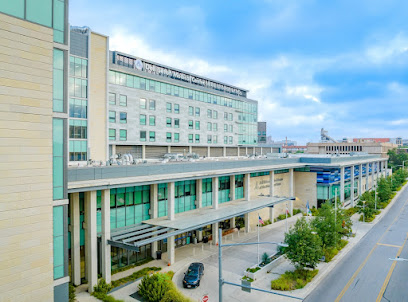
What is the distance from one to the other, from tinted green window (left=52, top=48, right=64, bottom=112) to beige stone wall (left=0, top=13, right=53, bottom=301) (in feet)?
1.90

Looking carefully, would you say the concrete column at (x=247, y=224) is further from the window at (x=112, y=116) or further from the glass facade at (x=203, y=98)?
the window at (x=112, y=116)

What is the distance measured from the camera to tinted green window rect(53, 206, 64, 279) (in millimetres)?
19266

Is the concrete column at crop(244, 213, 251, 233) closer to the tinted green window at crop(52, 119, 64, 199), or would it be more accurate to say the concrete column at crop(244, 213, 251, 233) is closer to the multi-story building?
the multi-story building

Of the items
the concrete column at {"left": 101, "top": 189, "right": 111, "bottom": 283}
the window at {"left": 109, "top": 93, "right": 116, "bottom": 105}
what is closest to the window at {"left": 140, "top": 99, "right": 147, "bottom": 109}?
the window at {"left": 109, "top": 93, "right": 116, "bottom": 105}

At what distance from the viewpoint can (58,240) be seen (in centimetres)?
1942

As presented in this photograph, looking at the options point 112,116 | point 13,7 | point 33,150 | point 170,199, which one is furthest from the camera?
point 112,116

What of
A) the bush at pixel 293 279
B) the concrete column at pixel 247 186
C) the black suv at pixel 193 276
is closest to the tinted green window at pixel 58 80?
the black suv at pixel 193 276

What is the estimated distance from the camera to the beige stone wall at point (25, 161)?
16719 millimetres

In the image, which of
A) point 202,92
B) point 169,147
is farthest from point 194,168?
point 202,92

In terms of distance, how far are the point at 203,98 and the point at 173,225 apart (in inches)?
1628

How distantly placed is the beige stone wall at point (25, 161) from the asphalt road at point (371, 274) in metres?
21.4

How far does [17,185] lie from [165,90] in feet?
140

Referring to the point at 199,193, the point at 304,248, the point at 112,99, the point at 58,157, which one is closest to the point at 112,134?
the point at 112,99

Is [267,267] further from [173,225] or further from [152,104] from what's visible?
[152,104]
